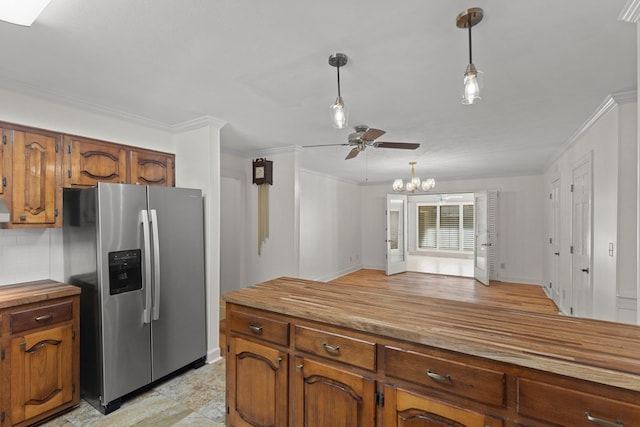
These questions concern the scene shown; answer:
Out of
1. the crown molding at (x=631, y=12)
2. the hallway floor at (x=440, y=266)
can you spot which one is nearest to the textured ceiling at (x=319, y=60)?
the crown molding at (x=631, y=12)

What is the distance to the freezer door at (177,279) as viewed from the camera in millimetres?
2549

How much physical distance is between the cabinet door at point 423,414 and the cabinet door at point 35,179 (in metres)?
2.72

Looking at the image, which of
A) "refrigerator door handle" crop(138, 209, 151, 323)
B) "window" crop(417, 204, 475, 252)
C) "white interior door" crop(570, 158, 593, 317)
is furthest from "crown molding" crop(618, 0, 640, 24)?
"window" crop(417, 204, 475, 252)

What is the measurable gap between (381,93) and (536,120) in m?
1.86

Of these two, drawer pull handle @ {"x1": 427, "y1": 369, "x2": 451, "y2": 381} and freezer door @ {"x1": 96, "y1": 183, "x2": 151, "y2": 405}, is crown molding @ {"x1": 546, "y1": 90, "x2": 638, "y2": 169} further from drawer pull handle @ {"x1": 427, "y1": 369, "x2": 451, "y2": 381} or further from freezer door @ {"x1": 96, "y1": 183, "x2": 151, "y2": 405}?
freezer door @ {"x1": 96, "y1": 183, "x2": 151, "y2": 405}

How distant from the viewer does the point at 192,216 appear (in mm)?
2846

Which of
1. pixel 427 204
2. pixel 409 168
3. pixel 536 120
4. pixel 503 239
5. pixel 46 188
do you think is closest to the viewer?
pixel 46 188

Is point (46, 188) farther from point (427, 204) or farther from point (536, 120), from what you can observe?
point (427, 204)

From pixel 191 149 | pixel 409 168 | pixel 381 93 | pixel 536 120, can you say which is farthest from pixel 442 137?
pixel 191 149

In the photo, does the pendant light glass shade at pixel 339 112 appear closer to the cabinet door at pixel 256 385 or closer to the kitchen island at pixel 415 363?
the kitchen island at pixel 415 363

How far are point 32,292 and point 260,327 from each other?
1.75 meters

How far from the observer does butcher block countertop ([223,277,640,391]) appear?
3.31ft

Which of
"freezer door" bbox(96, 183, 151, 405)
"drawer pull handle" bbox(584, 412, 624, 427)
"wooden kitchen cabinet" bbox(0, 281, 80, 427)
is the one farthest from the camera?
"freezer door" bbox(96, 183, 151, 405)

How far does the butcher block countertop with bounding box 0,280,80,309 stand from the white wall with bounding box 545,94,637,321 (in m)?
4.23
